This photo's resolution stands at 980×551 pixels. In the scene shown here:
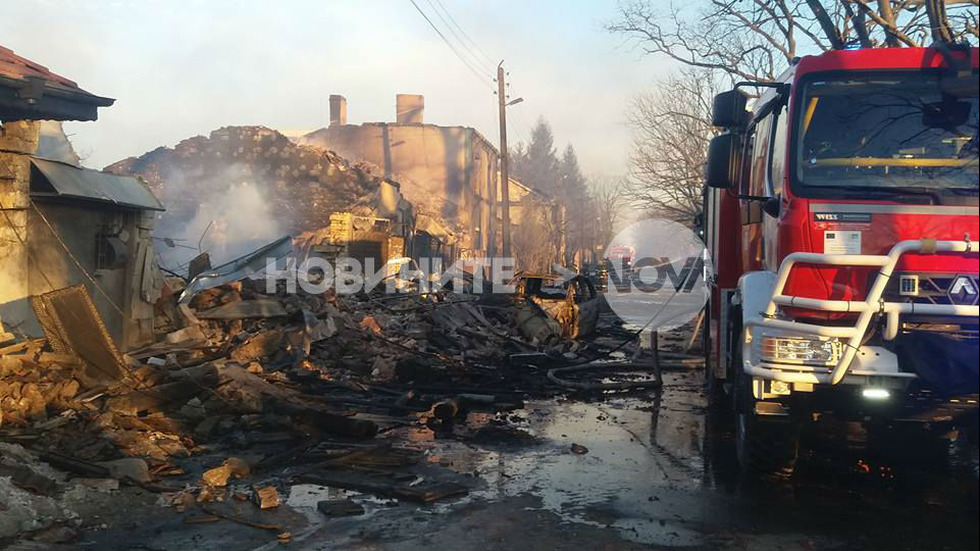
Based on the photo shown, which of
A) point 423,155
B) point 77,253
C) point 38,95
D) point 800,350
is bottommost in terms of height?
point 800,350

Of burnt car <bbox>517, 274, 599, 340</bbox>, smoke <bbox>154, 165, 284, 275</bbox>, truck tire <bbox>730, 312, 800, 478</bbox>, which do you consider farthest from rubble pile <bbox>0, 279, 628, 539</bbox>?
smoke <bbox>154, 165, 284, 275</bbox>

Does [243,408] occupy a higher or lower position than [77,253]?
lower

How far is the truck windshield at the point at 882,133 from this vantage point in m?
6.09

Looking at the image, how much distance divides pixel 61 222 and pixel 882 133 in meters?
10.2

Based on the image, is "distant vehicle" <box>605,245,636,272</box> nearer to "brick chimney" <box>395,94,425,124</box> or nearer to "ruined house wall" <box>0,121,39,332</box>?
"brick chimney" <box>395,94,425,124</box>

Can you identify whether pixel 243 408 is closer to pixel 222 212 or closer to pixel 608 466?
pixel 608 466

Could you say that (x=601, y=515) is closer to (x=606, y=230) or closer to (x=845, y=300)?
(x=845, y=300)

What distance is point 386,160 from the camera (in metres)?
48.3

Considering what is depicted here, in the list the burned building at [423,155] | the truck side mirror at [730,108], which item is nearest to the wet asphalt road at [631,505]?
the truck side mirror at [730,108]

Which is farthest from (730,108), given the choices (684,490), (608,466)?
(608,466)

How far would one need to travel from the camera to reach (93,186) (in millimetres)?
11766

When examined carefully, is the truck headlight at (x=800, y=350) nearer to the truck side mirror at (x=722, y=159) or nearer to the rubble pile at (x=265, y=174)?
the truck side mirror at (x=722, y=159)

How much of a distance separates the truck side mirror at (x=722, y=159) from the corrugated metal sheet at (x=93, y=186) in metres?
8.24

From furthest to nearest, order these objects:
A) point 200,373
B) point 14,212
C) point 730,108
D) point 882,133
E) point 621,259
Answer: point 621,259 → point 14,212 → point 200,373 → point 730,108 → point 882,133
